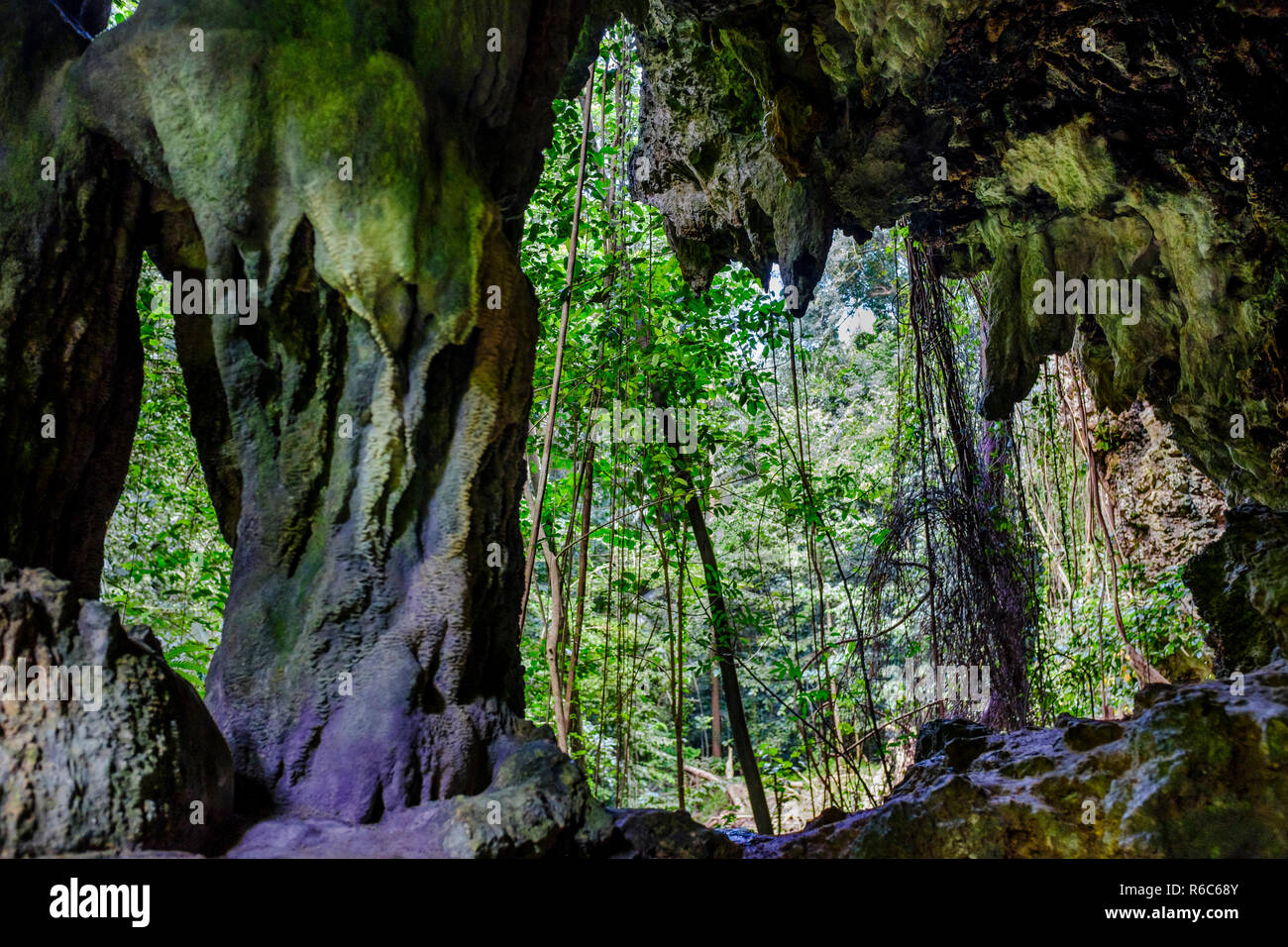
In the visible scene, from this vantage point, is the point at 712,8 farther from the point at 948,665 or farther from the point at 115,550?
the point at 115,550

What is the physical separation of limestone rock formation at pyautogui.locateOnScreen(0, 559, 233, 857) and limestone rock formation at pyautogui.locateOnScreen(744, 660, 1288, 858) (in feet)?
Result: 5.49

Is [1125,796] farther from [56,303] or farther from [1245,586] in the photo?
[56,303]

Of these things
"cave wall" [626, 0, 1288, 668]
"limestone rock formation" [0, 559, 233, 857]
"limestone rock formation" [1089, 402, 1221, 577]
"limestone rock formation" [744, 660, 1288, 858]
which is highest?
"cave wall" [626, 0, 1288, 668]

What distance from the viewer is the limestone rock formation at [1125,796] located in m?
2.73

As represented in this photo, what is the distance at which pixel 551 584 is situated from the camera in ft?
19.1

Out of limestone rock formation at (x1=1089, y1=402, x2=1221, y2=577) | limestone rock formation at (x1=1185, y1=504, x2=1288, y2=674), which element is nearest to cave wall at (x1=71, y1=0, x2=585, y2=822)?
limestone rock formation at (x1=1185, y1=504, x2=1288, y2=674)

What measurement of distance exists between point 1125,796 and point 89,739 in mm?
2747

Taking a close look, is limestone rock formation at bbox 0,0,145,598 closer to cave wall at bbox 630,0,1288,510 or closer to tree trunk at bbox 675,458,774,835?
cave wall at bbox 630,0,1288,510

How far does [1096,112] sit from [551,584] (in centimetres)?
368

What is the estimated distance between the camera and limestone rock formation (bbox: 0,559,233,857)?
214cm

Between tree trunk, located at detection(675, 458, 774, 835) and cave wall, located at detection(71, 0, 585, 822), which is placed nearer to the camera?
cave wall, located at detection(71, 0, 585, 822)

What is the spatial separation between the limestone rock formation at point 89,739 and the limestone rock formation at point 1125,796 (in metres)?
1.67

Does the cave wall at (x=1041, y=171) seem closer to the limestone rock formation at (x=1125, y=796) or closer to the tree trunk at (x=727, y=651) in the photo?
the limestone rock formation at (x=1125, y=796)

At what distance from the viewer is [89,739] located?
2225 millimetres
